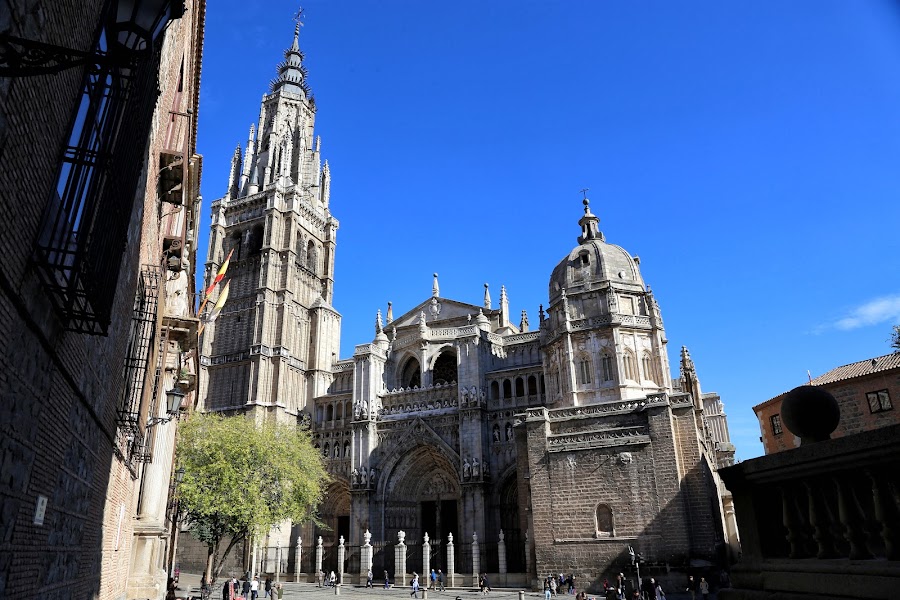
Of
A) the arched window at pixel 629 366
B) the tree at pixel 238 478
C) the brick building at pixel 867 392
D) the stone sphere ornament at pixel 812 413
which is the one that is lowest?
the stone sphere ornament at pixel 812 413

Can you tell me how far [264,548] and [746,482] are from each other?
125 feet

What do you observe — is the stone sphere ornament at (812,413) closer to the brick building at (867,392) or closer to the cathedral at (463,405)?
the cathedral at (463,405)

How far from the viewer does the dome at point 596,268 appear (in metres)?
32.2

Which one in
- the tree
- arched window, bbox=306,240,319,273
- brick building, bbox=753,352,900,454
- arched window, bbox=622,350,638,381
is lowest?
the tree

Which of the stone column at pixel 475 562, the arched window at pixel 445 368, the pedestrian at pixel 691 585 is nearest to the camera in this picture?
the pedestrian at pixel 691 585

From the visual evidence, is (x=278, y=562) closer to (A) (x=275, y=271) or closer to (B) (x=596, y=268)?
(A) (x=275, y=271)

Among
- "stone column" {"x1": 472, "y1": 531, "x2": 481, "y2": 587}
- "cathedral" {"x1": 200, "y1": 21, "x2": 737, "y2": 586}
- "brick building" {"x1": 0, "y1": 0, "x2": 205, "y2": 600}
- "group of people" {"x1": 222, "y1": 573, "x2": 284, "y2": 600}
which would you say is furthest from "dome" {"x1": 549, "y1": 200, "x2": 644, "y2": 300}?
→ "brick building" {"x1": 0, "y1": 0, "x2": 205, "y2": 600}

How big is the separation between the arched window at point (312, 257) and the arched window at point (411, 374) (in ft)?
44.7

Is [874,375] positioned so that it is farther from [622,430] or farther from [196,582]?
[196,582]

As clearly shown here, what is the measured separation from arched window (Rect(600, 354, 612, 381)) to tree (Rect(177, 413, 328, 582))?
15.4 m

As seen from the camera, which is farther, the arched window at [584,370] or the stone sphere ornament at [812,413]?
the arched window at [584,370]

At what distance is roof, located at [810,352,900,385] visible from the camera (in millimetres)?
27797

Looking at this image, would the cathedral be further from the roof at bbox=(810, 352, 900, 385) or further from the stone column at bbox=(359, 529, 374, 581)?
the roof at bbox=(810, 352, 900, 385)

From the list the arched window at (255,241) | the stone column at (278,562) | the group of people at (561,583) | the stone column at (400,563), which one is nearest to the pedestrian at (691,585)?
the group of people at (561,583)
